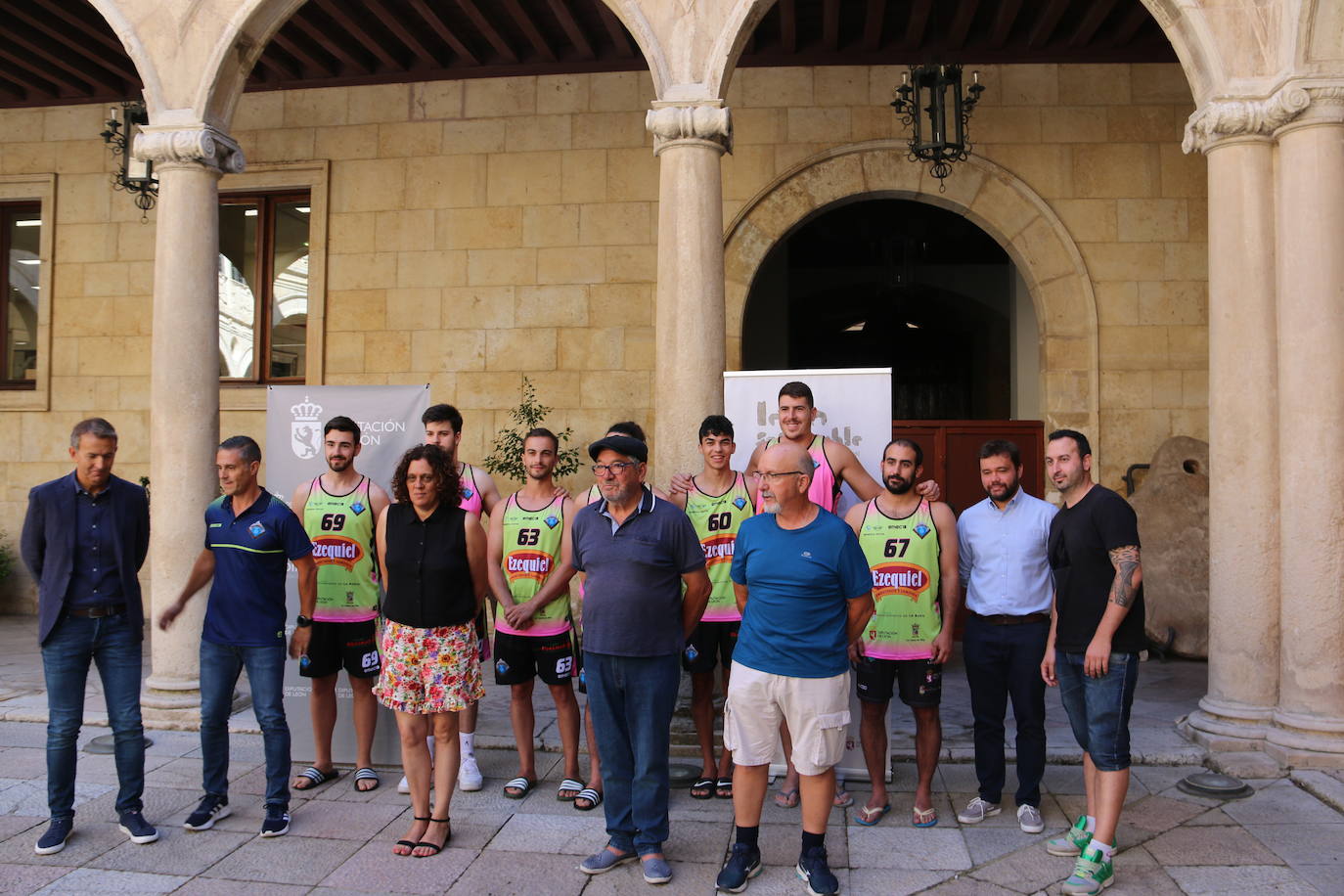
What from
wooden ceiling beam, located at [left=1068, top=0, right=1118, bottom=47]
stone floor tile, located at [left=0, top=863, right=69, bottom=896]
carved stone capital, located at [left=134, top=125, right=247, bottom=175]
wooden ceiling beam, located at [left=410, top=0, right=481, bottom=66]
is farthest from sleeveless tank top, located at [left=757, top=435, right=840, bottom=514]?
wooden ceiling beam, located at [left=410, top=0, right=481, bottom=66]

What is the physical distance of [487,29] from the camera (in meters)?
8.77

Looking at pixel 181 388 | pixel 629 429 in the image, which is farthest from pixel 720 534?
pixel 181 388

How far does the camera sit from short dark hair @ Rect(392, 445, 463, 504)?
440cm

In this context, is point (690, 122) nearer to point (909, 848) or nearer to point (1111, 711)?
point (1111, 711)

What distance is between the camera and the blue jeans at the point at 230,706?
15.1 feet

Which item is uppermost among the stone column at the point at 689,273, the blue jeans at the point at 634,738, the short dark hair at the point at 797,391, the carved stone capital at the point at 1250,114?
the carved stone capital at the point at 1250,114

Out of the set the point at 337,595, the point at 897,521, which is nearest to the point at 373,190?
the point at 337,595

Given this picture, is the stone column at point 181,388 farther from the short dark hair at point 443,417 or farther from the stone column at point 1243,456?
the stone column at point 1243,456

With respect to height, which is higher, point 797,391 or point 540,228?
point 540,228

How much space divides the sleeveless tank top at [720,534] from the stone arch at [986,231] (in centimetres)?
406

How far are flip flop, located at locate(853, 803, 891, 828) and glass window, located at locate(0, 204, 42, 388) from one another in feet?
31.7

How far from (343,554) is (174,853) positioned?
1.52 meters

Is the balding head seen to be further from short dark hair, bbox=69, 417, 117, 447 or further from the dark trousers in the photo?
short dark hair, bbox=69, 417, 117, 447

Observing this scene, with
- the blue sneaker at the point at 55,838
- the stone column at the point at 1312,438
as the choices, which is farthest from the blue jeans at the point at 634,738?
the stone column at the point at 1312,438
